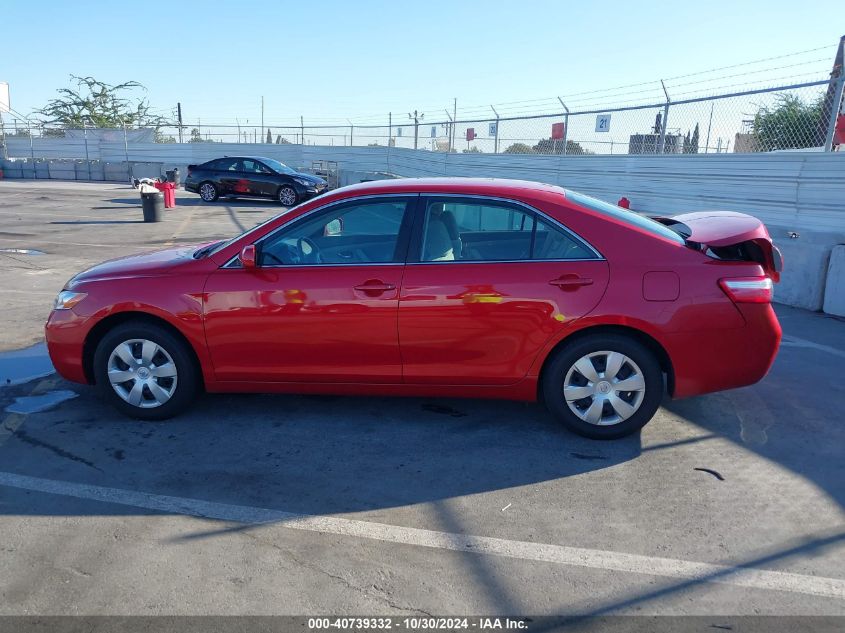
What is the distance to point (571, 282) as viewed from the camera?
168 inches

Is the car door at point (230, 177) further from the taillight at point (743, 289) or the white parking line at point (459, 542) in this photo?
the taillight at point (743, 289)


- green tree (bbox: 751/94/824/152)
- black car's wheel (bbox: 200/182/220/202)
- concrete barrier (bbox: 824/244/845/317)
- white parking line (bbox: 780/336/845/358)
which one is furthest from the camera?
black car's wheel (bbox: 200/182/220/202)

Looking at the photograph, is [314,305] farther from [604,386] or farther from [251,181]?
[251,181]

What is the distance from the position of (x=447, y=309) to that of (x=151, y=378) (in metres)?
2.10

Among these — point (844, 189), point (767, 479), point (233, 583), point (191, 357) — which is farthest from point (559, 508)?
point (844, 189)

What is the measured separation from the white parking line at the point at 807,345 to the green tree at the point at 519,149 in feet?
37.9

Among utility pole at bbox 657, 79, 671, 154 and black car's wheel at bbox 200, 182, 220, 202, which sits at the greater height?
utility pole at bbox 657, 79, 671, 154

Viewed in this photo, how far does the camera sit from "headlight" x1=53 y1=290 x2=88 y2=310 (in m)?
4.69

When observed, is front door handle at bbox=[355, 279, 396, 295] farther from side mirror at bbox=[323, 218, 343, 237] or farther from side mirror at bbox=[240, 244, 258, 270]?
side mirror at bbox=[240, 244, 258, 270]

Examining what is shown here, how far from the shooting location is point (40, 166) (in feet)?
115

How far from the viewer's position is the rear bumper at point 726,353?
4270 millimetres

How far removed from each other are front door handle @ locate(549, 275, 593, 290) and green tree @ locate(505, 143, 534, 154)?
13.9 m

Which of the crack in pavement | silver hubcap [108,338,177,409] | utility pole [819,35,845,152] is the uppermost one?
utility pole [819,35,845,152]

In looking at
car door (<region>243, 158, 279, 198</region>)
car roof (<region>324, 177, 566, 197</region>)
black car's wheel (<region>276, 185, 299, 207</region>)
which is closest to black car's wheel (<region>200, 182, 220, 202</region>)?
car door (<region>243, 158, 279, 198</region>)
